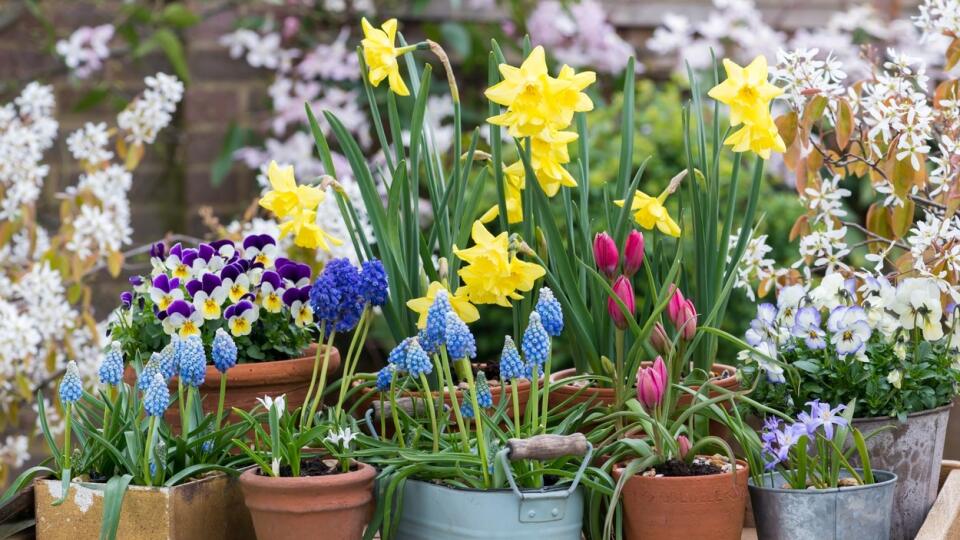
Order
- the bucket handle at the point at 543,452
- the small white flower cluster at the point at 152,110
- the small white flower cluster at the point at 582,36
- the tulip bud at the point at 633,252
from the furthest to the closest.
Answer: the small white flower cluster at the point at 582,36, the small white flower cluster at the point at 152,110, the tulip bud at the point at 633,252, the bucket handle at the point at 543,452

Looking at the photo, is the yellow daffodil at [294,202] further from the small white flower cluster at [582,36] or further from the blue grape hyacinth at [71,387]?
the small white flower cluster at [582,36]

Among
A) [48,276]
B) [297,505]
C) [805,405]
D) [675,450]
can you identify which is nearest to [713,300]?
[805,405]

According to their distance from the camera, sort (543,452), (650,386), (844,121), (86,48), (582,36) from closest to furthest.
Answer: (543,452) → (650,386) → (844,121) → (86,48) → (582,36)

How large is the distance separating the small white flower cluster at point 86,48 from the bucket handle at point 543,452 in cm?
259

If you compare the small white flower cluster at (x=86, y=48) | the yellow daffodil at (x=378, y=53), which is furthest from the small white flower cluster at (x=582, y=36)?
the yellow daffodil at (x=378, y=53)

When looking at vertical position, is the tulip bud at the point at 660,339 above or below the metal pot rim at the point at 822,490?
above

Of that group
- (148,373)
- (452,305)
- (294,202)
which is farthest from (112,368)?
(452,305)

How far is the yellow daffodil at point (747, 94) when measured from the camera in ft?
4.30

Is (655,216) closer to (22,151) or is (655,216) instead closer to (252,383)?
(252,383)

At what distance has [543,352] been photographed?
47.9 inches

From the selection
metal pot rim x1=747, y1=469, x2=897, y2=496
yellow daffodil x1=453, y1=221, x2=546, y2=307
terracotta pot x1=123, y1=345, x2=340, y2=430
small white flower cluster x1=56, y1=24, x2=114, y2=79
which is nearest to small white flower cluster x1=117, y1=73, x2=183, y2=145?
small white flower cluster x1=56, y1=24, x2=114, y2=79

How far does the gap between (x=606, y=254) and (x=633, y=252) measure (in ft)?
0.10

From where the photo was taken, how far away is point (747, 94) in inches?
51.8

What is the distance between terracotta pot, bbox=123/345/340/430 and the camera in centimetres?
141
